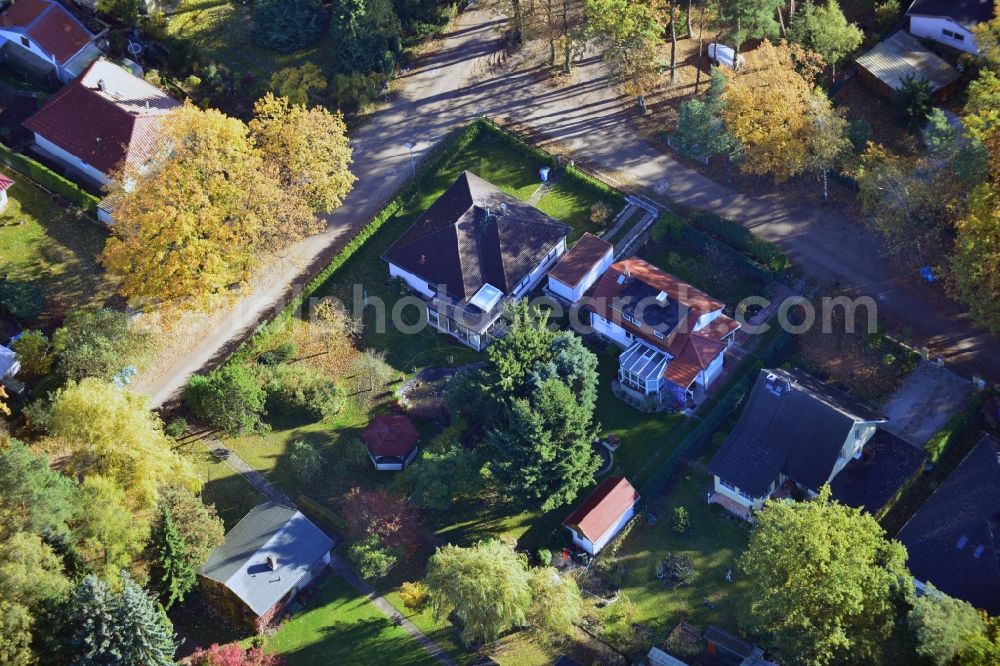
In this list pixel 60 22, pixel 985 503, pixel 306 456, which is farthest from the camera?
pixel 60 22

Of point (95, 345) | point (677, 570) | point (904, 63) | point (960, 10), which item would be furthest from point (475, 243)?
point (960, 10)

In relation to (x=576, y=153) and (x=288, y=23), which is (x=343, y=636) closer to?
(x=576, y=153)

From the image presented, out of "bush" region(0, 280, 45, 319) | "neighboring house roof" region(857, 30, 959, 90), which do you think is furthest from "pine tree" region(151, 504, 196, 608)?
"neighboring house roof" region(857, 30, 959, 90)

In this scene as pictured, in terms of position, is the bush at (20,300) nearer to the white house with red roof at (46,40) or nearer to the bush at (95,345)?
the bush at (95,345)

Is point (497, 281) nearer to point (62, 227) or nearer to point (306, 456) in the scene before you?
point (306, 456)

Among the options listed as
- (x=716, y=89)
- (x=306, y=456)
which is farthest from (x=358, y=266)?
(x=716, y=89)

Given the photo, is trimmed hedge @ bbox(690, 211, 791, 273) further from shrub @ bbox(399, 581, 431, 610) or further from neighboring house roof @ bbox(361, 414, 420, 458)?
shrub @ bbox(399, 581, 431, 610)
